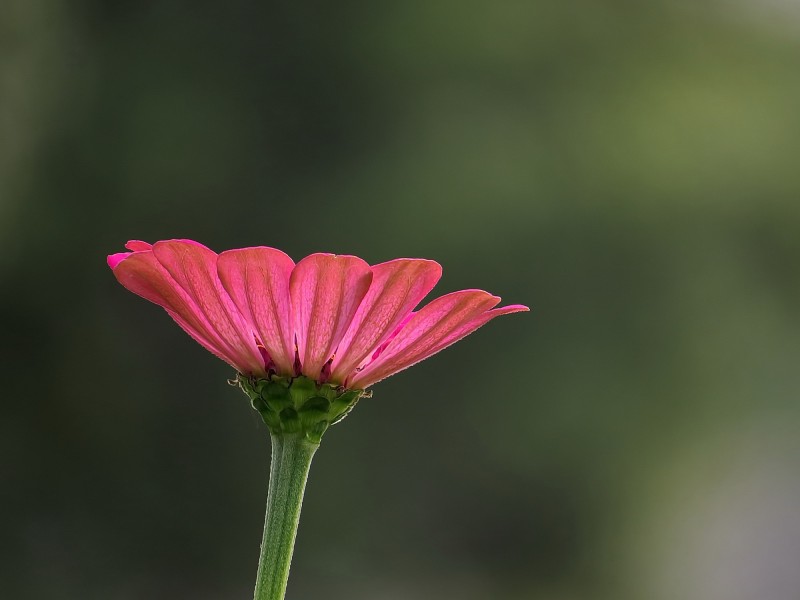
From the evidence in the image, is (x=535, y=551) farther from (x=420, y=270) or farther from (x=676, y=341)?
(x=420, y=270)

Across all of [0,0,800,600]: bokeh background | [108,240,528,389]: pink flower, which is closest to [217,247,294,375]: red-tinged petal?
[108,240,528,389]: pink flower

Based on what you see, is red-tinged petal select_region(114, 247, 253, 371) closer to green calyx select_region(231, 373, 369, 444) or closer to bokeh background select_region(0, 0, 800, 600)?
green calyx select_region(231, 373, 369, 444)

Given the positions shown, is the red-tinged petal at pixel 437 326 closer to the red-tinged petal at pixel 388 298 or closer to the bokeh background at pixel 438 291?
the red-tinged petal at pixel 388 298

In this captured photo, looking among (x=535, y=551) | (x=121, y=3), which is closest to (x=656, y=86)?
(x=535, y=551)

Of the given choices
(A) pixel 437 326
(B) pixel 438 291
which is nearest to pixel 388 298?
(A) pixel 437 326

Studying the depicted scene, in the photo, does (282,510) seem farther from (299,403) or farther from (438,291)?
(438,291)

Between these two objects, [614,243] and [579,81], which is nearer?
[614,243]

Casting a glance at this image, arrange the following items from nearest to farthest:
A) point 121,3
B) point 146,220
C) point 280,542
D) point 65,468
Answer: point 280,542 < point 65,468 < point 146,220 < point 121,3
